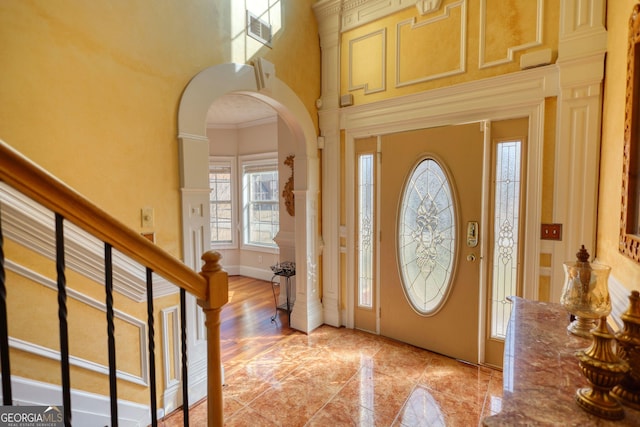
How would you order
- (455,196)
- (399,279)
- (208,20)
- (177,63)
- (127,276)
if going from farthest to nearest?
1. (399,279)
2. (455,196)
3. (208,20)
4. (177,63)
5. (127,276)

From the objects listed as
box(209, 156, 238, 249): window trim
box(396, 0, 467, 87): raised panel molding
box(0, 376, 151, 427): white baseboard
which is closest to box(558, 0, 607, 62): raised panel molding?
box(396, 0, 467, 87): raised panel molding

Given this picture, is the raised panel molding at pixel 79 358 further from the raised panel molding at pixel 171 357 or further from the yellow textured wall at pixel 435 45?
the yellow textured wall at pixel 435 45

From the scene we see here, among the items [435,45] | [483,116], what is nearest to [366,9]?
[435,45]

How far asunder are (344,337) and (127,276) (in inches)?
83.4

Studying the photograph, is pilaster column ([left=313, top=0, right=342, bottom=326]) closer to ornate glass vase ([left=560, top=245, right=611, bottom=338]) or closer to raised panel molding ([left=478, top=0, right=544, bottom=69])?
raised panel molding ([left=478, top=0, right=544, bottom=69])

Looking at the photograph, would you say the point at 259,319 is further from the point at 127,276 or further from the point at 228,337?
the point at 127,276

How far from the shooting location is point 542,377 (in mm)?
1022

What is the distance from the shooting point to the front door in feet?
8.61

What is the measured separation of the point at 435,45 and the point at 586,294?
7.55 ft

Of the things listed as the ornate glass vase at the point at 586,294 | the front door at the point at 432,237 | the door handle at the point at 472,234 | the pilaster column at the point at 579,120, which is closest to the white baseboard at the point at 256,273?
the front door at the point at 432,237

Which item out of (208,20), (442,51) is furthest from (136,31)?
(442,51)

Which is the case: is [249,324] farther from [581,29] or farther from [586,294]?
[581,29]

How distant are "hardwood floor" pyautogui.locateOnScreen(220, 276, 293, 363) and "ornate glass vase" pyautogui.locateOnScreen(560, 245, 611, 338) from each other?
2472 mm

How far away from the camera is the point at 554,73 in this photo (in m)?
2.21
